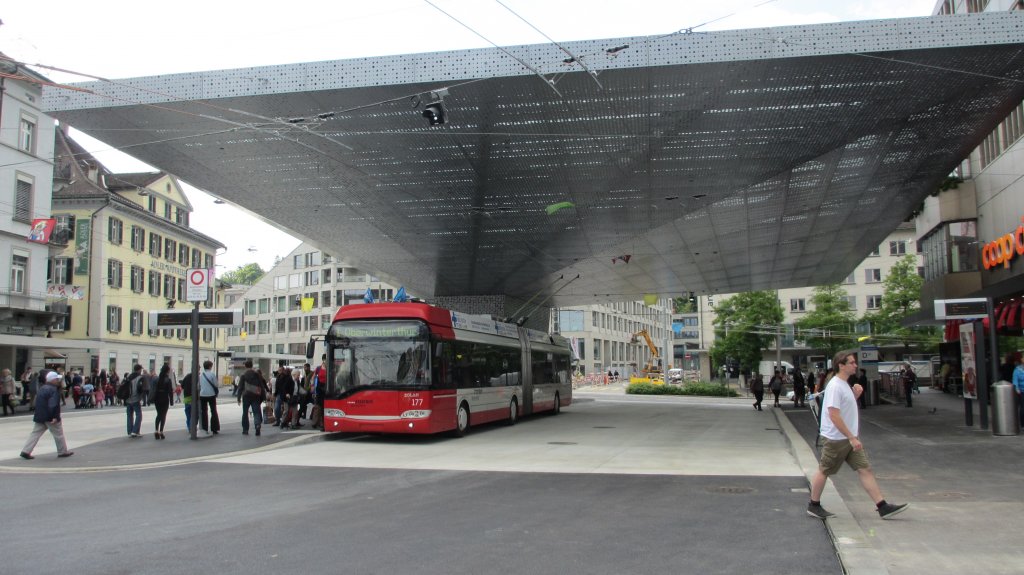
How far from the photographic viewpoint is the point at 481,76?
1332 cm

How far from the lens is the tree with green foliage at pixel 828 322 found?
6162 cm

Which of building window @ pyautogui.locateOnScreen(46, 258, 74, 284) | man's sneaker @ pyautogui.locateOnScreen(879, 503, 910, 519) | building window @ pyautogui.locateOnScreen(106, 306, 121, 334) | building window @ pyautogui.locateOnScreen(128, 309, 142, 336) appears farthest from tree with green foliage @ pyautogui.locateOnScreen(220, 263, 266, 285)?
man's sneaker @ pyautogui.locateOnScreen(879, 503, 910, 519)

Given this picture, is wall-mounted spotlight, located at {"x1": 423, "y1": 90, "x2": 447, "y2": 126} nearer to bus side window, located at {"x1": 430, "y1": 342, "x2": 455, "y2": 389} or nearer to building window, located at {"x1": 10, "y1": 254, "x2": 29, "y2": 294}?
bus side window, located at {"x1": 430, "y1": 342, "x2": 455, "y2": 389}

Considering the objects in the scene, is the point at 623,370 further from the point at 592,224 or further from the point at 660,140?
the point at 660,140

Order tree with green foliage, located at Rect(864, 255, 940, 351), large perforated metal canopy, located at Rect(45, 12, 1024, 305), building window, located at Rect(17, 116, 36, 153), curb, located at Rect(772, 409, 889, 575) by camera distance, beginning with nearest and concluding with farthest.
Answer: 1. curb, located at Rect(772, 409, 889, 575)
2. large perforated metal canopy, located at Rect(45, 12, 1024, 305)
3. building window, located at Rect(17, 116, 36, 153)
4. tree with green foliage, located at Rect(864, 255, 940, 351)

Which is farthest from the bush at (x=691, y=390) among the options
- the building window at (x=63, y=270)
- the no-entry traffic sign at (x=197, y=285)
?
the no-entry traffic sign at (x=197, y=285)

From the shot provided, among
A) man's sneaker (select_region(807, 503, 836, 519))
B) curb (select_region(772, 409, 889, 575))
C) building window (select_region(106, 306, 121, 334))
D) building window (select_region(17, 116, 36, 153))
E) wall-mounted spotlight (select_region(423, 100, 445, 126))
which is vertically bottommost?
curb (select_region(772, 409, 889, 575))

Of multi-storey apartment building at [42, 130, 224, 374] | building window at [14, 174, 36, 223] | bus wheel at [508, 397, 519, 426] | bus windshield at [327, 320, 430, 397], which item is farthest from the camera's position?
multi-storey apartment building at [42, 130, 224, 374]

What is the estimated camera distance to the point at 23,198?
3525 centimetres

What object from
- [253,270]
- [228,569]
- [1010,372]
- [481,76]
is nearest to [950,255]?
[1010,372]

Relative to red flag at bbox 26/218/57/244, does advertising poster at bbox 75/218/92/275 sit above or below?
above

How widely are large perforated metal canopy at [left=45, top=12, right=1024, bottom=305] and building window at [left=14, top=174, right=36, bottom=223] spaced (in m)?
17.3

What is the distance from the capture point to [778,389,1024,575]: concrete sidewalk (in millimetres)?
6031

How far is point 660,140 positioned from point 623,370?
91169 mm
